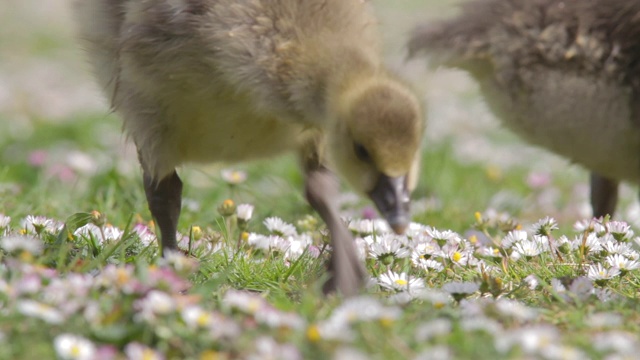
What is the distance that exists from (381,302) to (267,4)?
95cm

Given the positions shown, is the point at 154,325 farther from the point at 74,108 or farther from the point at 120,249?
the point at 74,108

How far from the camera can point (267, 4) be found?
288cm

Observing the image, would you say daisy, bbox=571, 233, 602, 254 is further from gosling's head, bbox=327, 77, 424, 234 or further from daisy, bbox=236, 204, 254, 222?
daisy, bbox=236, 204, 254, 222

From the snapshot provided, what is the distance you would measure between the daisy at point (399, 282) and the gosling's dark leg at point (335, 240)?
0.22 ft

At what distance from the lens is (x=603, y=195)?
3.72 meters

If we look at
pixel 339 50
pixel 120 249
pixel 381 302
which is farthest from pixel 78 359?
pixel 339 50

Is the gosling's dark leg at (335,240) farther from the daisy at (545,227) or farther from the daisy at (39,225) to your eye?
the daisy at (39,225)

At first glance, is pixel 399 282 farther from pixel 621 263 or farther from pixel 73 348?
pixel 73 348

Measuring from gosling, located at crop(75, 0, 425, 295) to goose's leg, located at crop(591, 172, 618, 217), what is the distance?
3.69 feet

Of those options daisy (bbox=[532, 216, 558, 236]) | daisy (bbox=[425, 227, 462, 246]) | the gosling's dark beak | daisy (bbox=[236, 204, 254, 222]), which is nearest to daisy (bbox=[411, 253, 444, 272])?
daisy (bbox=[425, 227, 462, 246])

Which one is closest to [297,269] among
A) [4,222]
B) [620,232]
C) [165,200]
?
[165,200]

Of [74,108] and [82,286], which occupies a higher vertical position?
[82,286]

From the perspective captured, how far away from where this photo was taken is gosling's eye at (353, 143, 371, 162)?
8.37ft

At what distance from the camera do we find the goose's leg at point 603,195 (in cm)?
369
